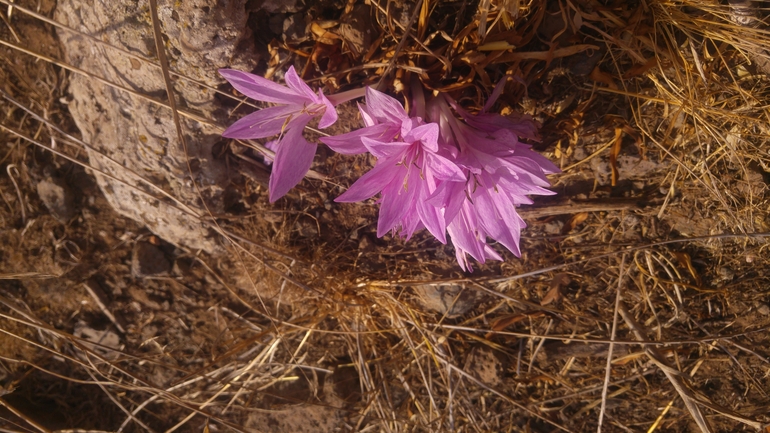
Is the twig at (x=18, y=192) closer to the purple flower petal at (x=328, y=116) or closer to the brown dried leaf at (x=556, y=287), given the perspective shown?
the purple flower petal at (x=328, y=116)

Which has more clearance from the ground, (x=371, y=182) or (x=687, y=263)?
(x=371, y=182)

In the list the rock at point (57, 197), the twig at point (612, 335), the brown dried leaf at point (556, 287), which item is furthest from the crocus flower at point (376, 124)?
the rock at point (57, 197)

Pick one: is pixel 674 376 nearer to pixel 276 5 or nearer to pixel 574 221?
pixel 574 221

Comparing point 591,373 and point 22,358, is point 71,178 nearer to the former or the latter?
point 22,358

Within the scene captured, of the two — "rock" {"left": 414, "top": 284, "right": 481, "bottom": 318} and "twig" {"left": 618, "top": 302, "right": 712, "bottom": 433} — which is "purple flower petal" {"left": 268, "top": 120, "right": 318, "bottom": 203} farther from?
"twig" {"left": 618, "top": 302, "right": 712, "bottom": 433}

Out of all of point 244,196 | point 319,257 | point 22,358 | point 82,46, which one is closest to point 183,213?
point 244,196

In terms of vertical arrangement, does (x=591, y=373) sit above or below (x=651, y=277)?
below

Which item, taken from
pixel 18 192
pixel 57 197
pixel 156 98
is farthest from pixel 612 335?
pixel 18 192
